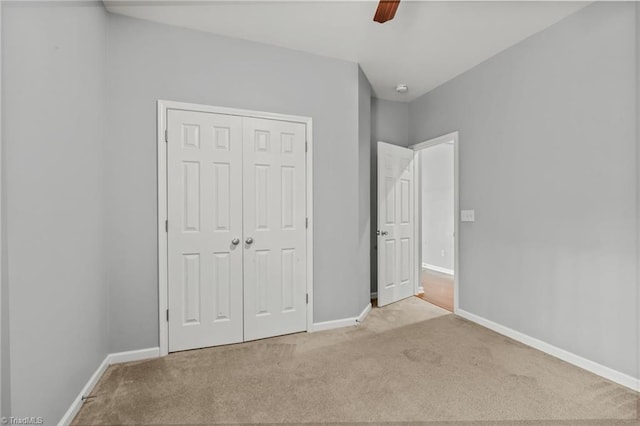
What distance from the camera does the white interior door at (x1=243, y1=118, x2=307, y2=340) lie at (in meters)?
2.70

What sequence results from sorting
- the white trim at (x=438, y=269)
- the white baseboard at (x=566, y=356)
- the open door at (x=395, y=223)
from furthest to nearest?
the white trim at (x=438, y=269) → the open door at (x=395, y=223) → the white baseboard at (x=566, y=356)

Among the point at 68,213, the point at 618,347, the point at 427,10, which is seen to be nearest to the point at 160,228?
the point at 68,213

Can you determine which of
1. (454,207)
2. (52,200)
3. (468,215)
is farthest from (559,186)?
(52,200)

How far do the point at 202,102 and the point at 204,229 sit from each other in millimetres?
1082

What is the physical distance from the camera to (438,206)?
6.07 m

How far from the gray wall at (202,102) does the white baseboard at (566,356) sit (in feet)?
4.37

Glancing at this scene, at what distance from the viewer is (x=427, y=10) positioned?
2312 mm

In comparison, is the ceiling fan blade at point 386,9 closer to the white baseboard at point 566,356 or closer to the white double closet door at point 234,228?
the white double closet door at point 234,228

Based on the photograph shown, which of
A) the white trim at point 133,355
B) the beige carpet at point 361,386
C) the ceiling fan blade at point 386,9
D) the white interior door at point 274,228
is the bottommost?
the beige carpet at point 361,386

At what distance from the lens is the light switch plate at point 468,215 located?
3217 mm

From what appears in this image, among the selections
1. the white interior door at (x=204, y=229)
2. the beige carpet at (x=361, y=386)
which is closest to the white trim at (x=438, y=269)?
the beige carpet at (x=361, y=386)

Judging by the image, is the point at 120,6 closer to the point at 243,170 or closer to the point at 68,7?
the point at 68,7

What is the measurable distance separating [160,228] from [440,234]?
16.9 feet

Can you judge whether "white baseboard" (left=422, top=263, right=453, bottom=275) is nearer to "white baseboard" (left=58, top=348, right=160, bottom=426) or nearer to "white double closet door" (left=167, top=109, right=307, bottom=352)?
"white double closet door" (left=167, top=109, right=307, bottom=352)
